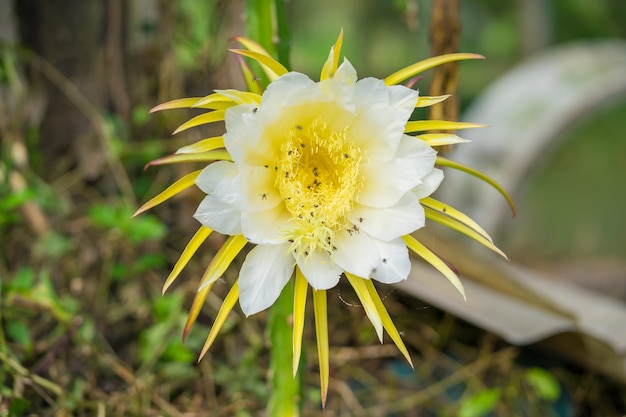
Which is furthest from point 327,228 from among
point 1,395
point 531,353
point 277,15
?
point 531,353

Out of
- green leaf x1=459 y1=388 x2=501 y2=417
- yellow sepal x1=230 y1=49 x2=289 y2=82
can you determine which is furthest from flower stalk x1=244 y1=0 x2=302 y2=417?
green leaf x1=459 y1=388 x2=501 y2=417

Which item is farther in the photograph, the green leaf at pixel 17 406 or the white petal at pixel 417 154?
the green leaf at pixel 17 406

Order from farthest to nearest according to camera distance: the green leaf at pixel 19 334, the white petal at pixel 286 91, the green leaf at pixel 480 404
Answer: the green leaf at pixel 480 404, the green leaf at pixel 19 334, the white petal at pixel 286 91

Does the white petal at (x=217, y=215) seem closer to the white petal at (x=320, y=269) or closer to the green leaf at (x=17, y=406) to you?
the white petal at (x=320, y=269)

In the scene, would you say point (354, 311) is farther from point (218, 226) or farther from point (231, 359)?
point (218, 226)

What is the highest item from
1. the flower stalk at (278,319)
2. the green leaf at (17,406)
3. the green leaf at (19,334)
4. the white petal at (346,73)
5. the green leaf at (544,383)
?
the white petal at (346,73)

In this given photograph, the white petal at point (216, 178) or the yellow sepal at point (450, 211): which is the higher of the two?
the white petal at point (216, 178)

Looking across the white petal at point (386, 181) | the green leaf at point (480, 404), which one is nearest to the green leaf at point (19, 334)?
the white petal at point (386, 181)

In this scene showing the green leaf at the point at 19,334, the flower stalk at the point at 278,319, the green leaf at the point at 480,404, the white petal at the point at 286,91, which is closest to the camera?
the white petal at the point at 286,91
